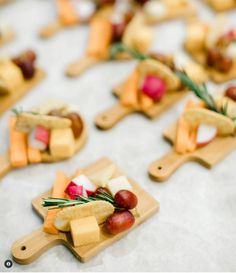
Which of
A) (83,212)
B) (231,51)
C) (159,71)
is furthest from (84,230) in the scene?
(231,51)

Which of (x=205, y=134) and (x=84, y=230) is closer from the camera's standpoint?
(x=84, y=230)

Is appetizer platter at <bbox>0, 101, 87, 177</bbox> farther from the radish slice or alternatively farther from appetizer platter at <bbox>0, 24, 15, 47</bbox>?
appetizer platter at <bbox>0, 24, 15, 47</bbox>

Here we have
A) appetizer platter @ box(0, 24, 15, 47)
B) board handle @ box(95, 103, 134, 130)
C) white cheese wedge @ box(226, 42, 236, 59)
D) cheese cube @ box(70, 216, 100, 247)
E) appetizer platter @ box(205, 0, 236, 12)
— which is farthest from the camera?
appetizer platter @ box(205, 0, 236, 12)

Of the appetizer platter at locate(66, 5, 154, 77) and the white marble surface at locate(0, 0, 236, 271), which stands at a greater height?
the appetizer platter at locate(66, 5, 154, 77)

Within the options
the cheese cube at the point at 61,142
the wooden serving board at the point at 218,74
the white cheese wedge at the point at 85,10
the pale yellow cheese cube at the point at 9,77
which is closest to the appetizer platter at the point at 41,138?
the cheese cube at the point at 61,142

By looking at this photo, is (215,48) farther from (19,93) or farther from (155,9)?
(19,93)

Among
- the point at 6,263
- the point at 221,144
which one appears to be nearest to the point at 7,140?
the point at 6,263

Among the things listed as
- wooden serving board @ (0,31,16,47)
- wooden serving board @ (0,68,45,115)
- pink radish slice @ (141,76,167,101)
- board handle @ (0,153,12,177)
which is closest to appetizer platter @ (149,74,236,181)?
pink radish slice @ (141,76,167,101)
